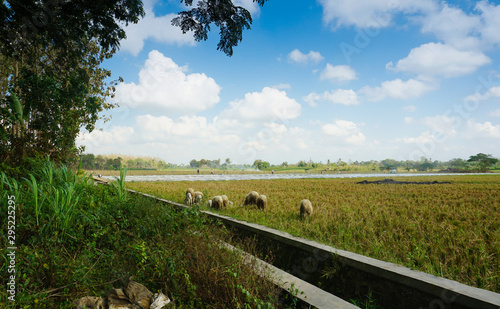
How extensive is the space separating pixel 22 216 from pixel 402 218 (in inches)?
289

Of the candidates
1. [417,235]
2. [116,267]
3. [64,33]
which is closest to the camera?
[116,267]

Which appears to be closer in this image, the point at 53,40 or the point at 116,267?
the point at 116,267

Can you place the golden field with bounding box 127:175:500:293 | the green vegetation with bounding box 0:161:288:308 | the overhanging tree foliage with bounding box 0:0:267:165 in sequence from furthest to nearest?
the overhanging tree foliage with bounding box 0:0:267:165 → the golden field with bounding box 127:175:500:293 → the green vegetation with bounding box 0:161:288:308

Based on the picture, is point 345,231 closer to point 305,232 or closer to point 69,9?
point 305,232

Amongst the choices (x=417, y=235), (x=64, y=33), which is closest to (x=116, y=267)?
(x=417, y=235)

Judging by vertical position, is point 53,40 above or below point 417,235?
above

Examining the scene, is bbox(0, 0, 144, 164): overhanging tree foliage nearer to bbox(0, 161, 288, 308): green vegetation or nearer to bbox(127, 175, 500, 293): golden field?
bbox(0, 161, 288, 308): green vegetation

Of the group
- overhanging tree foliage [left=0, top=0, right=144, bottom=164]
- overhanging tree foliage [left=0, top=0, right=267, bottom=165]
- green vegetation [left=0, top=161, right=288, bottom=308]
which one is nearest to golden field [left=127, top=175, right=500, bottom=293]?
green vegetation [left=0, top=161, right=288, bottom=308]

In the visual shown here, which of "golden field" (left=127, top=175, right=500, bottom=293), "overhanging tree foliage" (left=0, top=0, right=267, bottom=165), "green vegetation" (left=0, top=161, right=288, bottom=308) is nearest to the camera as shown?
"green vegetation" (left=0, top=161, right=288, bottom=308)

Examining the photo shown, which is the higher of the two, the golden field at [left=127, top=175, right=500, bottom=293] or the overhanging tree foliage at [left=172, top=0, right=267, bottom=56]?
the overhanging tree foliage at [left=172, top=0, right=267, bottom=56]

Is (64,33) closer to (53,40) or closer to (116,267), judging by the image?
(53,40)

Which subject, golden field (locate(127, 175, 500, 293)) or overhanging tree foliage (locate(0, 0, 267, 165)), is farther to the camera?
overhanging tree foliage (locate(0, 0, 267, 165))

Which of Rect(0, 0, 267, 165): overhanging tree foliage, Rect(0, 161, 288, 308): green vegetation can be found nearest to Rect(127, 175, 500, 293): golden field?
Rect(0, 161, 288, 308): green vegetation

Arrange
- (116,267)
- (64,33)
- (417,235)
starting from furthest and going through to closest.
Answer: (64,33) < (417,235) < (116,267)
